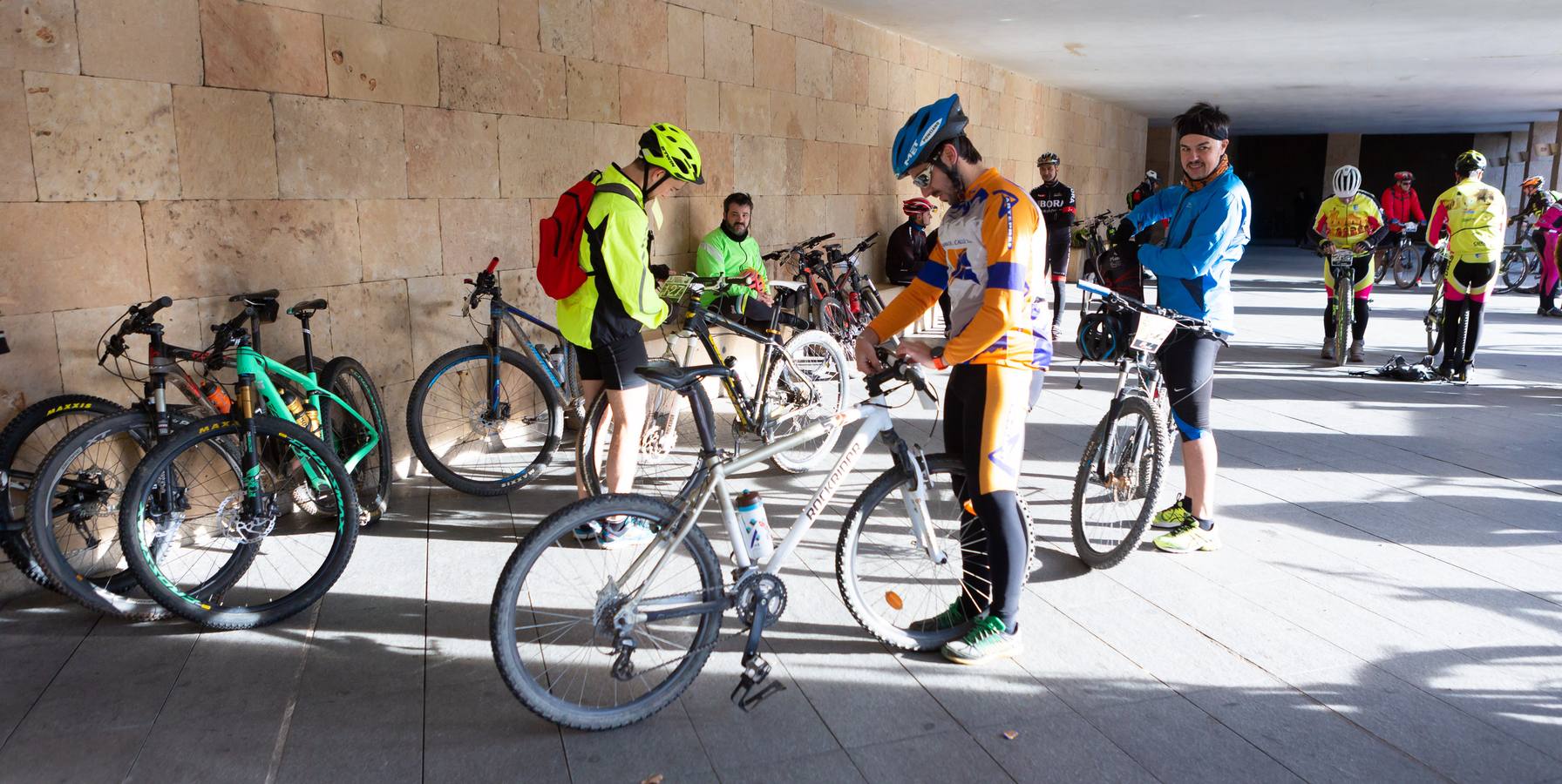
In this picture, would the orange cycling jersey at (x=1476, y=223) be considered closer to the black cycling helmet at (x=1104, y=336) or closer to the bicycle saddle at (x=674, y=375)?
the black cycling helmet at (x=1104, y=336)

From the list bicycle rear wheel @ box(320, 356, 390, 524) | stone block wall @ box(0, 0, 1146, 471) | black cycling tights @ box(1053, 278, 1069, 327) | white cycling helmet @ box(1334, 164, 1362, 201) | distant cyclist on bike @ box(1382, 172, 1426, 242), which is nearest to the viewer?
stone block wall @ box(0, 0, 1146, 471)

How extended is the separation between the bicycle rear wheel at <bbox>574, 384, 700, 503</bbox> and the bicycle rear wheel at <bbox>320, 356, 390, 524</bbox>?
2.56 ft

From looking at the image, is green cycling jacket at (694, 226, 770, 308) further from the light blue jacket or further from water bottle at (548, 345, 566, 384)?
the light blue jacket

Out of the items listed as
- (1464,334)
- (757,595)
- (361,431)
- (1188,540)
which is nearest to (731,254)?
(361,431)

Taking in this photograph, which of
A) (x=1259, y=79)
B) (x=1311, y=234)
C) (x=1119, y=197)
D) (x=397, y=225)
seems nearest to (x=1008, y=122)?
(x=1259, y=79)

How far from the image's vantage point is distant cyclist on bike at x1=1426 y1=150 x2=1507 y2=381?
21.7 feet

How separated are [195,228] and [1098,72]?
10.3 m

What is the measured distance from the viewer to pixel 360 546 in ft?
12.4

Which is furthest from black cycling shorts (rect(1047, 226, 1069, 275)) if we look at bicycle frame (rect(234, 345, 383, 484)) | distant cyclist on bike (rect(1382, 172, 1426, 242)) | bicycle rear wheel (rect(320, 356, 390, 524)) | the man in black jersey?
bicycle frame (rect(234, 345, 383, 484))

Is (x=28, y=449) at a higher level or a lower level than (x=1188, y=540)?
higher

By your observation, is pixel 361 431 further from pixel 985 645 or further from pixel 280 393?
pixel 985 645

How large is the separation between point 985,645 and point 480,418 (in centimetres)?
272

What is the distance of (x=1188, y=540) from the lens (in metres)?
3.62

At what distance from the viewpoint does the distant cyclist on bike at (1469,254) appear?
21.7 ft
